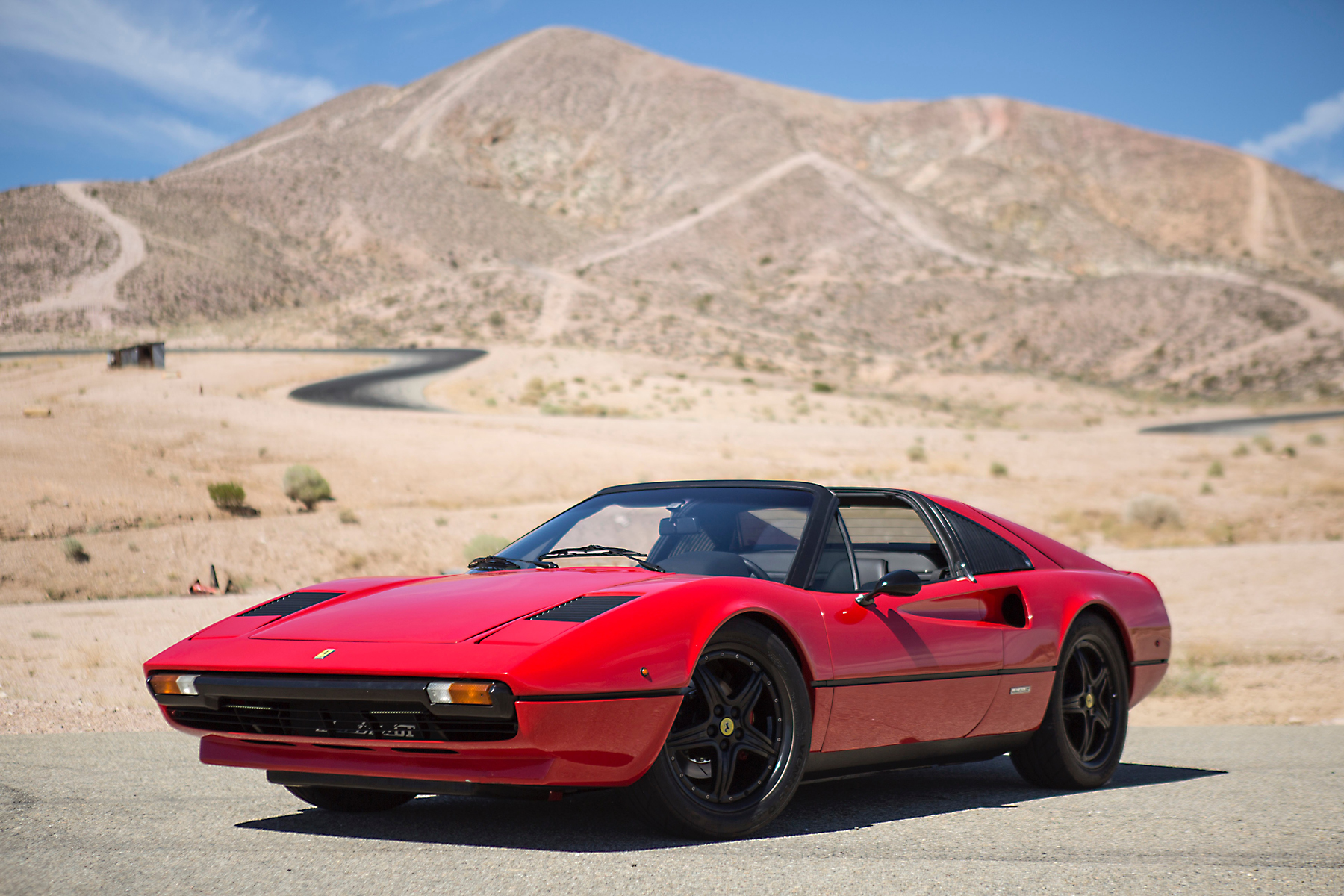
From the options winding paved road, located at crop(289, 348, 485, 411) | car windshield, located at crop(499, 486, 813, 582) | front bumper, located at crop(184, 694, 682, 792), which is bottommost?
front bumper, located at crop(184, 694, 682, 792)

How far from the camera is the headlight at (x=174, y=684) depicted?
4145mm

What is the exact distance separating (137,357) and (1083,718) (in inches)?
1661

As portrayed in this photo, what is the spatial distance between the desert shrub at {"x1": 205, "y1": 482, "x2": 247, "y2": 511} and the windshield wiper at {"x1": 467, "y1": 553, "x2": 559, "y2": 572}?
55.1 ft

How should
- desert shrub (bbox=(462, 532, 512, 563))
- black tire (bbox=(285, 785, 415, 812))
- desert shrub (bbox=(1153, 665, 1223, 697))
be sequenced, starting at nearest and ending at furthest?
black tire (bbox=(285, 785, 415, 812)) → desert shrub (bbox=(1153, 665, 1223, 697)) → desert shrub (bbox=(462, 532, 512, 563))

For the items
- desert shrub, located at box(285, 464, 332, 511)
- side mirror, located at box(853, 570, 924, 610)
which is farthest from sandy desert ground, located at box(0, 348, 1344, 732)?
side mirror, located at box(853, 570, 924, 610)

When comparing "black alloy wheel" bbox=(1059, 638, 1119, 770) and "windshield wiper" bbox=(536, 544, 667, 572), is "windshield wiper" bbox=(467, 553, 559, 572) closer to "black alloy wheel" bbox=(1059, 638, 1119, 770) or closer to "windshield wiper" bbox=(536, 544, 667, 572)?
"windshield wiper" bbox=(536, 544, 667, 572)

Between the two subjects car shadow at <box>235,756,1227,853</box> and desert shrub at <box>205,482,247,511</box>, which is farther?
desert shrub at <box>205,482,247,511</box>

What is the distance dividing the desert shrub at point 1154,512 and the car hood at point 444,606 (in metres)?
22.1

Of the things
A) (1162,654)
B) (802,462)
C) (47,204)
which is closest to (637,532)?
(1162,654)

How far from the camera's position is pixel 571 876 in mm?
3523

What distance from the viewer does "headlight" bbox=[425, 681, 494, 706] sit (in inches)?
141

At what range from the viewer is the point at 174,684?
4.22 metres

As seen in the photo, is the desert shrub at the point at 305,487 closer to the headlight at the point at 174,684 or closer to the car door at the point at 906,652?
the headlight at the point at 174,684

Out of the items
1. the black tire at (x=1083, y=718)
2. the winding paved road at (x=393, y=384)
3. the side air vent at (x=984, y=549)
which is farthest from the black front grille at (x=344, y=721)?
the winding paved road at (x=393, y=384)
